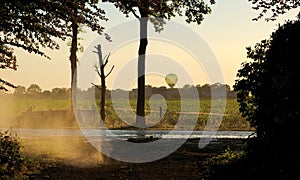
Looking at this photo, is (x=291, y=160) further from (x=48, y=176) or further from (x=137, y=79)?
(x=137, y=79)

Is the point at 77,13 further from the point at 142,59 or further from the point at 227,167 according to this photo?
the point at 142,59

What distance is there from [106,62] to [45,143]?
1642cm

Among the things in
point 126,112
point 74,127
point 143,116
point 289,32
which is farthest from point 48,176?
point 126,112

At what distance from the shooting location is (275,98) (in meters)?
9.98

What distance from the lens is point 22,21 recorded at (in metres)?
13.9

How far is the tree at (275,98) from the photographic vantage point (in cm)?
916

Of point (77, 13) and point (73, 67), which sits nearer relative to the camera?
point (77, 13)

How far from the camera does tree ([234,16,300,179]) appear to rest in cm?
916

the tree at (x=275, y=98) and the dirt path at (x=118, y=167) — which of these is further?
the dirt path at (x=118, y=167)

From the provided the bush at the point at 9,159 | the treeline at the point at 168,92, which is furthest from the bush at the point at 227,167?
the treeline at the point at 168,92

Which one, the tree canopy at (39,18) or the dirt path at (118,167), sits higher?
the tree canopy at (39,18)

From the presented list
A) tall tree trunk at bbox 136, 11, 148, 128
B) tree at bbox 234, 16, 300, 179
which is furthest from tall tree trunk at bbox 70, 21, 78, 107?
tree at bbox 234, 16, 300, 179

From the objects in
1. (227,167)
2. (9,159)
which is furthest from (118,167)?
(227,167)

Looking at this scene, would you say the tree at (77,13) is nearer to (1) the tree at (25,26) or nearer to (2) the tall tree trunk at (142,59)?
(1) the tree at (25,26)
